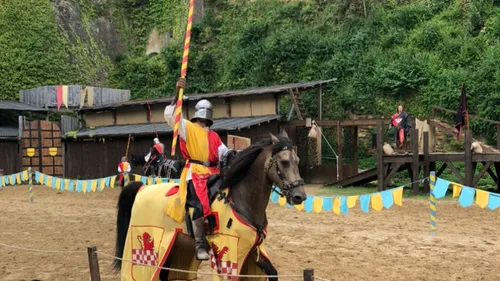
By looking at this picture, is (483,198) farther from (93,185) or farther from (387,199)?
(93,185)

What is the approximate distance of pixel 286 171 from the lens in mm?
5324

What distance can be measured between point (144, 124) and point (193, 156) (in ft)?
68.2

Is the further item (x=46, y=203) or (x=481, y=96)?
(x=481, y=96)

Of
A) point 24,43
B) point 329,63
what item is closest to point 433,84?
point 329,63

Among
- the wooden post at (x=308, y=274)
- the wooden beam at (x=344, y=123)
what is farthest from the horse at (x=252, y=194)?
the wooden beam at (x=344, y=123)

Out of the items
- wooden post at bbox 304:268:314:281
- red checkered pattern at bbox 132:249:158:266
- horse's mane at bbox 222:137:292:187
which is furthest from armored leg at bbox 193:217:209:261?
wooden post at bbox 304:268:314:281

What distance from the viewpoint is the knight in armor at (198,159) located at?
18.4 feet

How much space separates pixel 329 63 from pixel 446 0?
268 inches

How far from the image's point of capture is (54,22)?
34.3 meters

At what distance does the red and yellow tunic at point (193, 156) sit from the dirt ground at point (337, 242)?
83.1 inches

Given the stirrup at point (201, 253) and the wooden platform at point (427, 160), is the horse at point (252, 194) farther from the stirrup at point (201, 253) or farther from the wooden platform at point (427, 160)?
the wooden platform at point (427, 160)

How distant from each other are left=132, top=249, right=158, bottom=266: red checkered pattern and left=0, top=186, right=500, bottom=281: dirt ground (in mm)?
1627

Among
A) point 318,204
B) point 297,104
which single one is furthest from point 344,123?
point 318,204

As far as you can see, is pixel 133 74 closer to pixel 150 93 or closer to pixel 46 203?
pixel 150 93
